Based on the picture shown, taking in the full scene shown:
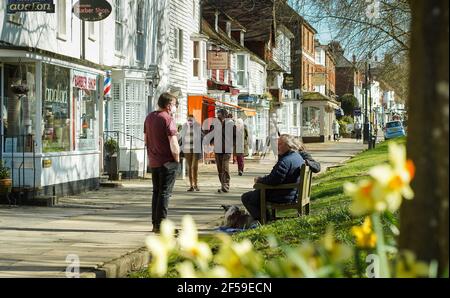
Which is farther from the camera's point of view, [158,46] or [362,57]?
[158,46]

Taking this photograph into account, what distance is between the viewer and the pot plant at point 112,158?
73.2 ft

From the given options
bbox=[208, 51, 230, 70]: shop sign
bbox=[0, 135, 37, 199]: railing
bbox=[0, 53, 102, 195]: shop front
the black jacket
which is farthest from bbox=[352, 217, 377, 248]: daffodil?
bbox=[208, 51, 230, 70]: shop sign

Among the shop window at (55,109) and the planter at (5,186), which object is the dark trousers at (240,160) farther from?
the planter at (5,186)

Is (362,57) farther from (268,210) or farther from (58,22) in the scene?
(268,210)

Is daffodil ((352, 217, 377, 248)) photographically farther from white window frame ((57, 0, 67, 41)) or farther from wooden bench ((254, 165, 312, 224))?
white window frame ((57, 0, 67, 41))

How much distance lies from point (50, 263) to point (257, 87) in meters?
45.7

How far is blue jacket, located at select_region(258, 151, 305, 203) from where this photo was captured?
36.7 ft

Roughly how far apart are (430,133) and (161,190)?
8729 mm

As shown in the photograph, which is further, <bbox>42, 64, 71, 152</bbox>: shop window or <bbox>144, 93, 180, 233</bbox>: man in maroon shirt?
<bbox>42, 64, 71, 152</bbox>: shop window

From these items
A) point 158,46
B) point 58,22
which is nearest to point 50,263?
point 58,22

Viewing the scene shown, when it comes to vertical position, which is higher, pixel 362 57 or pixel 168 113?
pixel 362 57

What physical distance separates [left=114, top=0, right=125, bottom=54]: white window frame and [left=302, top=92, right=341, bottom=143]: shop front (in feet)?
151

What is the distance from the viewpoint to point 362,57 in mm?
21875
